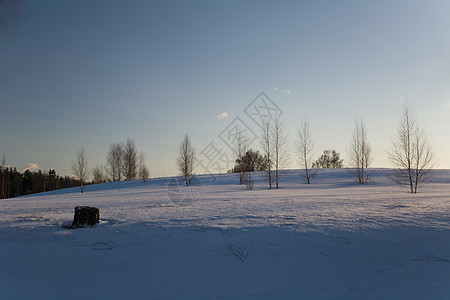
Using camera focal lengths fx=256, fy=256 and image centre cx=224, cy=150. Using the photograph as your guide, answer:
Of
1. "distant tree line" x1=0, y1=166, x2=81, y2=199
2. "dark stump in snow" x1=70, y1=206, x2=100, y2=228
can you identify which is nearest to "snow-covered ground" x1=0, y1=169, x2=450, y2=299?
"dark stump in snow" x1=70, y1=206, x2=100, y2=228

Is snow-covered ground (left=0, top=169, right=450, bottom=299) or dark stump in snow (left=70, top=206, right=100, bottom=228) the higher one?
dark stump in snow (left=70, top=206, right=100, bottom=228)

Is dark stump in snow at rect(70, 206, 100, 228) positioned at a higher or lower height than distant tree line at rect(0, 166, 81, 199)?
higher

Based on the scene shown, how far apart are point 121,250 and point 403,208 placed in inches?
333

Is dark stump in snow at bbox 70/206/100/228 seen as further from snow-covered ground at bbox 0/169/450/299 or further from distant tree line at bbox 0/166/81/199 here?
distant tree line at bbox 0/166/81/199

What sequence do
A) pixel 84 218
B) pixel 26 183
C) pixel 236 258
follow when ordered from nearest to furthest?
pixel 236 258, pixel 84 218, pixel 26 183

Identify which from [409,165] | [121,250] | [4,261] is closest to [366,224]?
[121,250]

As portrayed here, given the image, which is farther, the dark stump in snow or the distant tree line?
the distant tree line

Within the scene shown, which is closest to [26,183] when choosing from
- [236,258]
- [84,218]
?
[84,218]

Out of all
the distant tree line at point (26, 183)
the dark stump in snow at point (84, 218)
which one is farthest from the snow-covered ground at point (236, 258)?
the distant tree line at point (26, 183)

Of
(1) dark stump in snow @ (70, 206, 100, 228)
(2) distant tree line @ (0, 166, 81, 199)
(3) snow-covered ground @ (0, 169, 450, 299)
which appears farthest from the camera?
(2) distant tree line @ (0, 166, 81, 199)

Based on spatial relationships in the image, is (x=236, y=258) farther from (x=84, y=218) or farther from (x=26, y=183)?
(x=26, y=183)

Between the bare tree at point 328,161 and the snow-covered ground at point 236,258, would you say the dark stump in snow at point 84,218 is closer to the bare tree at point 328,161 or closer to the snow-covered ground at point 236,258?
the snow-covered ground at point 236,258

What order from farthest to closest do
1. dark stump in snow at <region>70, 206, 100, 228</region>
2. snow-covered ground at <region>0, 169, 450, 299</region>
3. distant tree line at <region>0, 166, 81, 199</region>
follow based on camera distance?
distant tree line at <region>0, 166, 81, 199</region>, dark stump in snow at <region>70, 206, 100, 228</region>, snow-covered ground at <region>0, 169, 450, 299</region>

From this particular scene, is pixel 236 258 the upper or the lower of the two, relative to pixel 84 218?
lower
